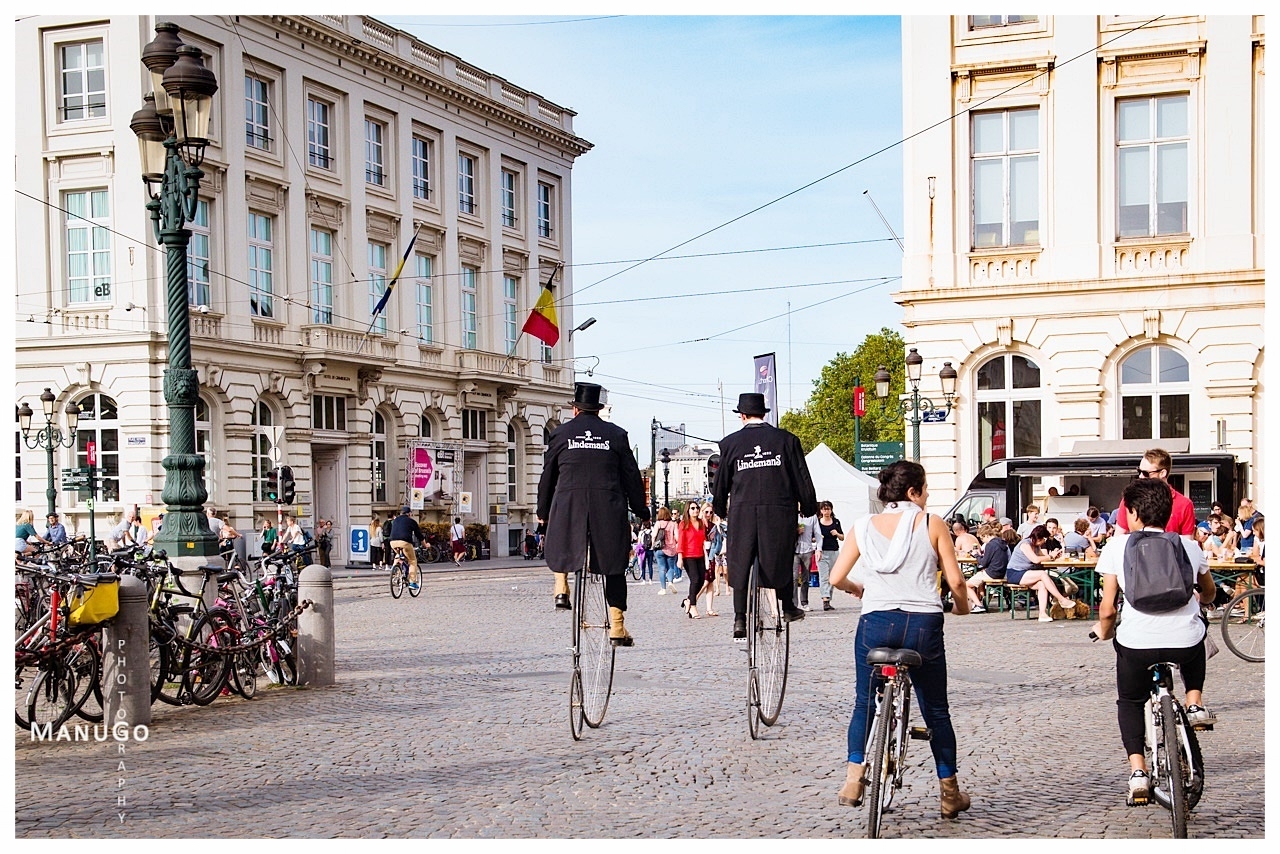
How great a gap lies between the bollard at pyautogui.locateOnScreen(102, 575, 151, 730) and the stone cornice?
34.1 metres

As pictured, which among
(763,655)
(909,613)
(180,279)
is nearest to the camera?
(909,613)

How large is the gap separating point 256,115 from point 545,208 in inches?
601

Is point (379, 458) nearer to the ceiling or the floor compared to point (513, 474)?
nearer to the ceiling

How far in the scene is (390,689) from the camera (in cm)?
1231

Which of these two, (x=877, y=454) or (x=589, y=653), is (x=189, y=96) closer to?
(x=589, y=653)

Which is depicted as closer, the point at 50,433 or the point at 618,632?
the point at 618,632

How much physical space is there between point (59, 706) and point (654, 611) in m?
13.6

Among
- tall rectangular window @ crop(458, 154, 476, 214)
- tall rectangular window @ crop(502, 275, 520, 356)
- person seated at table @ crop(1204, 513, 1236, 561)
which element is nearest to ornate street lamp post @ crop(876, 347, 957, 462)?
person seated at table @ crop(1204, 513, 1236, 561)

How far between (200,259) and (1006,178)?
20654 mm

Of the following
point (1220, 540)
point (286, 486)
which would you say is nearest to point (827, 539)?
point (1220, 540)

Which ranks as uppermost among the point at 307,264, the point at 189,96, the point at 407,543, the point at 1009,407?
the point at 307,264

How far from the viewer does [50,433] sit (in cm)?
3528

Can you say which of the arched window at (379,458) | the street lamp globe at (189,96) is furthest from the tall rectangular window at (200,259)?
the street lamp globe at (189,96)

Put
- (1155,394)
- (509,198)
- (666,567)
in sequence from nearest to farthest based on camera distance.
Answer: (666,567), (1155,394), (509,198)
